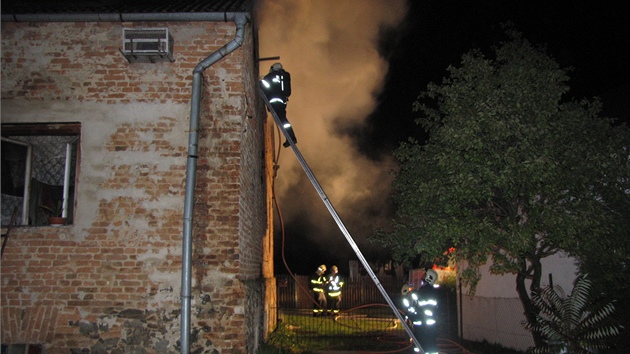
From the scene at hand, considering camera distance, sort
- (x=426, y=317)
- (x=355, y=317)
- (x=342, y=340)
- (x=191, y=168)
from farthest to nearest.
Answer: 1. (x=355, y=317)
2. (x=342, y=340)
3. (x=426, y=317)
4. (x=191, y=168)

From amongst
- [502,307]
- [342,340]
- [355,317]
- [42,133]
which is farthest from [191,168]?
[355,317]

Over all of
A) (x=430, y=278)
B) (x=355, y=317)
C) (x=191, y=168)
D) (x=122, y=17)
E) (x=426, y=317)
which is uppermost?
(x=122, y=17)

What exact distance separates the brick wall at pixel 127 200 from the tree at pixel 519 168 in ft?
10.6

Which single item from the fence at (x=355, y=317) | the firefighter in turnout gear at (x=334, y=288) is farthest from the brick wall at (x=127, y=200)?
the firefighter in turnout gear at (x=334, y=288)

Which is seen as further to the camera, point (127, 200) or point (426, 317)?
point (426, 317)

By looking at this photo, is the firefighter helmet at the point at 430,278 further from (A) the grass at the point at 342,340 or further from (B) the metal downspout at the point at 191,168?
(B) the metal downspout at the point at 191,168

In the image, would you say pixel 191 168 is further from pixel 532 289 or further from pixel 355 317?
pixel 355 317

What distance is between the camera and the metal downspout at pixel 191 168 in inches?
232

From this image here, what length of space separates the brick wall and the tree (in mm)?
3217

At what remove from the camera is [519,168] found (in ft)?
23.2

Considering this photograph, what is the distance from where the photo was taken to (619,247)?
7289 millimetres

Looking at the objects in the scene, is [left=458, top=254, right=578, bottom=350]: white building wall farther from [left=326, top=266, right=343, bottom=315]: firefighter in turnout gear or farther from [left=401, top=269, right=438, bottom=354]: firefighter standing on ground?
[left=326, top=266, right=343, bottom=315]: firefighter in turnout gear

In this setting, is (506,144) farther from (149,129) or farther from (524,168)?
(149,129)

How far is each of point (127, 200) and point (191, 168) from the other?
0.96m
